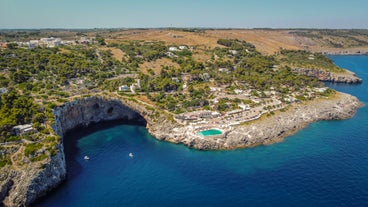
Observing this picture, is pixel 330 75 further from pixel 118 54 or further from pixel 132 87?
pixel 118 54

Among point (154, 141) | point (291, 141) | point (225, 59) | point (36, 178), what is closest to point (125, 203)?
point (36, 178)

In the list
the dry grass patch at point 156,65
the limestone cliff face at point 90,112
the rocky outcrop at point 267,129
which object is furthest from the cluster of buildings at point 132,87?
the rocky outcrop at point 267,129

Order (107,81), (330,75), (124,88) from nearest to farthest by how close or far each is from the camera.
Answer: (124,88), (107,81), (330,75)

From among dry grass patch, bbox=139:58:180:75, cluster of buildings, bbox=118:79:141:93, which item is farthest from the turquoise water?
dry grass patch, bbox=139:58:180:75

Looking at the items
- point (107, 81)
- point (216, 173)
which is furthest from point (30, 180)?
point (107, 81)

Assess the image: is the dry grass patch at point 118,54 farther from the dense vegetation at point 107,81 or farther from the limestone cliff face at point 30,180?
the limestone cliff face at point 30,180

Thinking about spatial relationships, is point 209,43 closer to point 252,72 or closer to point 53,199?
point 252,72
